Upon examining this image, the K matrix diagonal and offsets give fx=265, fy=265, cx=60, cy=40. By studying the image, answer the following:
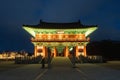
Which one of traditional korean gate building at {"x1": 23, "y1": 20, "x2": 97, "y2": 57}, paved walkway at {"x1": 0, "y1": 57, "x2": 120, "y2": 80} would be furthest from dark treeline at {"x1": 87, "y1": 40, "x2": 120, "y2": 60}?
paved walkway at {"x1": 0, "y1": 57, "x2": 120, "y2": 80}

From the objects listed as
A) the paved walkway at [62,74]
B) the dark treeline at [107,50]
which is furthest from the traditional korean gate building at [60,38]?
the paved walkway at [62,74]

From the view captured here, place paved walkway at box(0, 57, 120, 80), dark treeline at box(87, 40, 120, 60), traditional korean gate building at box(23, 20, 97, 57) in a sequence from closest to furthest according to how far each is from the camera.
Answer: paved walkway at box(0, 57, 120, 80), traditional korean gate building at box(23, 20, 97, 57), dark treeline at box(87, 40, 120, 60)

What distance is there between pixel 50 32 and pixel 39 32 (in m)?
2.73

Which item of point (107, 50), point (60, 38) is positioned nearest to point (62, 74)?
point (60, 38)

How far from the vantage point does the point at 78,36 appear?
2569 inches

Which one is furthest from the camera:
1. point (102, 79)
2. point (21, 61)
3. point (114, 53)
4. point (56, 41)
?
point (114, 53)

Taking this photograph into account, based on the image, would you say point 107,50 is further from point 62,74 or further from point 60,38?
point 62,74

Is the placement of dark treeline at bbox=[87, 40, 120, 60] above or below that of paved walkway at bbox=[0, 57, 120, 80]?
above

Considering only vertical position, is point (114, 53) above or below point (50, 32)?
below

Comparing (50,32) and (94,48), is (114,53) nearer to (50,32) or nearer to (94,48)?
(94,48)

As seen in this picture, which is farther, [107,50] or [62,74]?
[107,50]

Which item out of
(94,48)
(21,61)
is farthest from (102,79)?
(94,48)

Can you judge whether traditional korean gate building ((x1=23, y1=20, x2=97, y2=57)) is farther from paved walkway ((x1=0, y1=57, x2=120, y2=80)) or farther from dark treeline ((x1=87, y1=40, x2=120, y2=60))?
paved walkway ((x1=0, y1=57, x2=120, y2=80))

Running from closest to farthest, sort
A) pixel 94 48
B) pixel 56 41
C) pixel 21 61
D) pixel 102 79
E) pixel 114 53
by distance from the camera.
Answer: pixel 102 79 → pixel 21 61 → pixel 56 41 → pixel 114 53 → pixel 94 48
